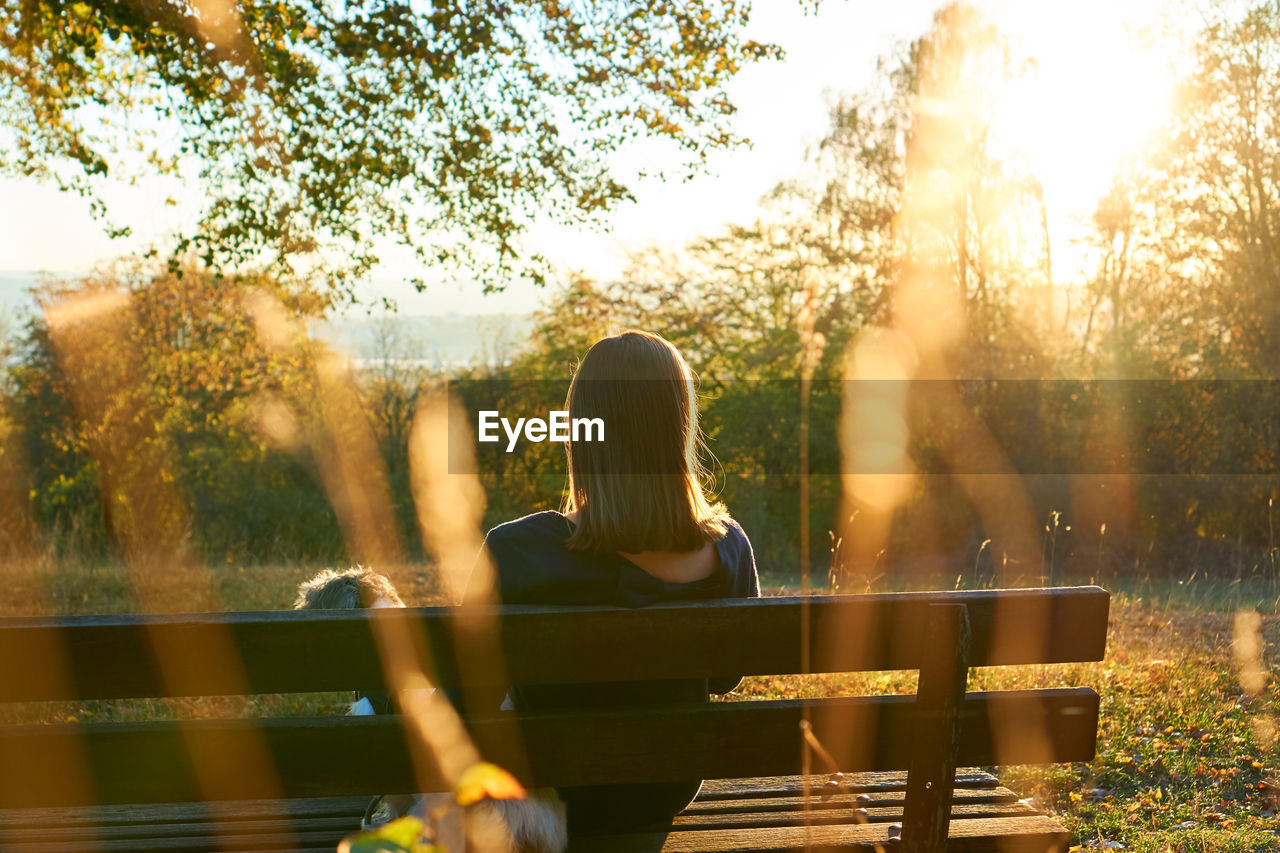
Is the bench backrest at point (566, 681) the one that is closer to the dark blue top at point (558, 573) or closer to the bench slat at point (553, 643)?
the bench slat at point (553, 643)

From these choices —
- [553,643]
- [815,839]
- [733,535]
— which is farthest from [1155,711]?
[553,643]

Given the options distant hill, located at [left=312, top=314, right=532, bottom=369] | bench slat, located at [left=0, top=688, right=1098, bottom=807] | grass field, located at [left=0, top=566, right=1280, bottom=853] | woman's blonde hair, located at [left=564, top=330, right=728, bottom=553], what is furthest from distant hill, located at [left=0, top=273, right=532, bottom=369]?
bench slat, located at [left=0, top=688, right=1098, bottom=807]

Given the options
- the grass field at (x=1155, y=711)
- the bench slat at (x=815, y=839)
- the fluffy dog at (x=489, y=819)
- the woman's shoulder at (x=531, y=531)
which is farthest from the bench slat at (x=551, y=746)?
the grass field at (x=1155, y=711)

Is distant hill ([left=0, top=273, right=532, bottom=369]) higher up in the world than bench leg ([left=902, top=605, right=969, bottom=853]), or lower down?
higher up

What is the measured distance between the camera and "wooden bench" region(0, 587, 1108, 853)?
6.19 ft

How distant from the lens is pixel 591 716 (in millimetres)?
2082

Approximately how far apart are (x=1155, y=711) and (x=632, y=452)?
462 cm

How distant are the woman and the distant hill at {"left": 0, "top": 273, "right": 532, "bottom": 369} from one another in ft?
56.6

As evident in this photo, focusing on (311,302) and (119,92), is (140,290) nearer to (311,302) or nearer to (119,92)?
(311,302)

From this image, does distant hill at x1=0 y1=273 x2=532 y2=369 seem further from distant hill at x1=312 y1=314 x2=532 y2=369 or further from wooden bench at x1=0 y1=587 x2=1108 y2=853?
wooden bench at x1=0 y1=587 x2=1108 y2=853

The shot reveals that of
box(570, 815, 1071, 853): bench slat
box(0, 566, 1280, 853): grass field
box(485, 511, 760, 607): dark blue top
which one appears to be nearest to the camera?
box(485, 511, 760, 607): dark blue top

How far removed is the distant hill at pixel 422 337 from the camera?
19.5 m

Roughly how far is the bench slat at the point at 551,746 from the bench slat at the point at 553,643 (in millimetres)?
91

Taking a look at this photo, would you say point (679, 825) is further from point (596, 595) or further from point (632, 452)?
point (632, 452)
